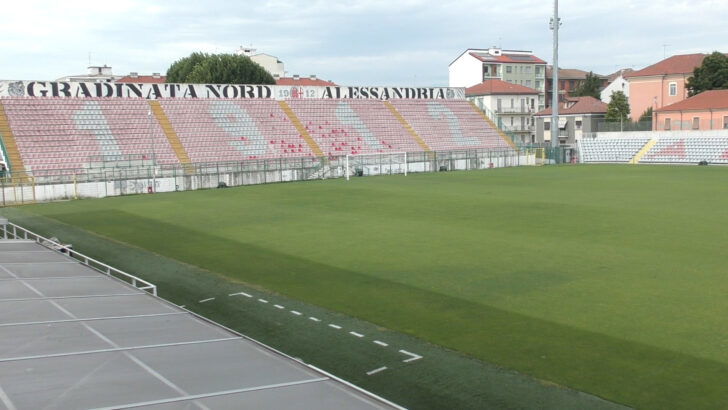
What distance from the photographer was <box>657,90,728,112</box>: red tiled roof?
241 feet

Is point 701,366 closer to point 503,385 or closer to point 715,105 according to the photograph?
point 503,385

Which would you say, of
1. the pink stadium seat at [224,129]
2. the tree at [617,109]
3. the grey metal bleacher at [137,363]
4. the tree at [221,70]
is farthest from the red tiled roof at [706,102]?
the grey metal bleacher at [137,363]

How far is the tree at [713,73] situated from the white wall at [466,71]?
45687 millimetres

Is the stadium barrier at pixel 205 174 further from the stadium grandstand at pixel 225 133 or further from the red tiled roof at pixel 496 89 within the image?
the red tiled roof at pixel 496 89

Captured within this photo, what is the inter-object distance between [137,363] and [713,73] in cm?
9240

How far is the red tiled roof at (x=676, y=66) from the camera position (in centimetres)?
9269

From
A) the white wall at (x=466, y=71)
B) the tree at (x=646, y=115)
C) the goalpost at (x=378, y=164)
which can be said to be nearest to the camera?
the goalpost at (x=378, y=164)

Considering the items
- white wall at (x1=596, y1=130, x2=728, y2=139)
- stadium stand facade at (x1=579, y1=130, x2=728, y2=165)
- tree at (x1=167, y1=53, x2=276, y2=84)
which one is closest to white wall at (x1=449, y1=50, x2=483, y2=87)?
tree at (x1=167, y1=53, x2=276, y2=84)

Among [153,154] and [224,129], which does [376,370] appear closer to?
[153,154]

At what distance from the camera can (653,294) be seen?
51.5 feet

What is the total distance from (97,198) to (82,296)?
33.0 m

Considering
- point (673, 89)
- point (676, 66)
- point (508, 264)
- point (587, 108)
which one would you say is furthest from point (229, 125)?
point (676, 66)

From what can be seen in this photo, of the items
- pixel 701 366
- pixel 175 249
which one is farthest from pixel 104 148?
pixel 701 366

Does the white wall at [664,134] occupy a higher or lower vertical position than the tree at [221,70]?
lower
